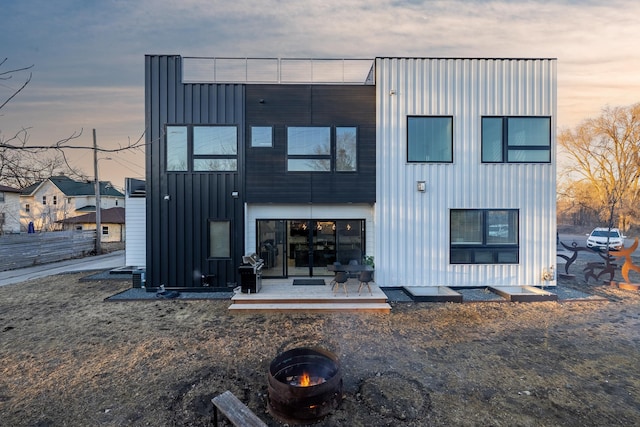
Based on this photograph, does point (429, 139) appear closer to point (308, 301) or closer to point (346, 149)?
point (346, 149)

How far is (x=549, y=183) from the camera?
8086 mm

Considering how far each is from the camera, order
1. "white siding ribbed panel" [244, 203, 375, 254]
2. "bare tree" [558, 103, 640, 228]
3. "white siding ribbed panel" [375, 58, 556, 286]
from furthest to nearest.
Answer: "bare tree" [558, 103, 640, 228], "white siding ribbed panel" [244, 203, 375, 254], "white siding ribbed panel" [375, 58, 556, 286]

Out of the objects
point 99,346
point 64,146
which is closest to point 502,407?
point 64,146

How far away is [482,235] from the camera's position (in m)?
8.14

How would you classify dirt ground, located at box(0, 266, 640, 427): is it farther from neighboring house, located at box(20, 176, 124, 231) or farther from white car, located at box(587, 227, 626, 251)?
neighboring house, located at box(20, 176, 124, 231)

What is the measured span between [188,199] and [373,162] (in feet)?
17.7

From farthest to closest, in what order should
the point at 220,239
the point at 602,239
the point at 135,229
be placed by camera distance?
the point at 602,239
the point at 135,229
the point at 220,239

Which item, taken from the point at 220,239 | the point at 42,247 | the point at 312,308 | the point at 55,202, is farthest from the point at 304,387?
the point at 55,202

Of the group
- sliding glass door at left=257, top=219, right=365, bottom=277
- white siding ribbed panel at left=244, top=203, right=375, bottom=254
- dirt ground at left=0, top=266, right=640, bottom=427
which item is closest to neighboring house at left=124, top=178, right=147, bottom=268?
dirt ground at left=0, top=266, right=640, bottom=427

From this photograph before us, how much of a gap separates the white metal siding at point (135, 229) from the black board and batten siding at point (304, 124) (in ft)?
12.8

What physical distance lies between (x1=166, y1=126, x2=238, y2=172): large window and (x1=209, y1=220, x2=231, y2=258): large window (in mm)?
1604

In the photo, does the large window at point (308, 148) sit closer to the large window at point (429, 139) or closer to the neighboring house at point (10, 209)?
the large window at point (429, 139)

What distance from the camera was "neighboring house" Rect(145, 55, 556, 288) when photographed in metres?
7.86

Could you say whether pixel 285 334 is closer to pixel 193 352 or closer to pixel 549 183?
pixel 193 352
